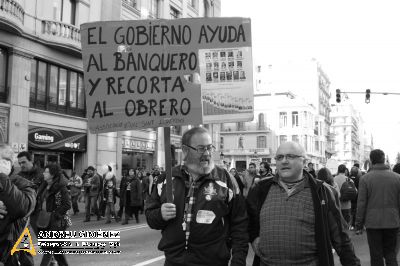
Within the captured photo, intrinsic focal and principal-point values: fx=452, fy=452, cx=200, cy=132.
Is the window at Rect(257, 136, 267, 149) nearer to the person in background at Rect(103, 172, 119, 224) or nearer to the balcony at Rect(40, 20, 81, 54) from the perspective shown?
the balcony at Rect(40, 20, 81, 54)

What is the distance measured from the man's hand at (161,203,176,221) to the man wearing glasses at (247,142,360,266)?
0.67 meters

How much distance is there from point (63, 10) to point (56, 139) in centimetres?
605

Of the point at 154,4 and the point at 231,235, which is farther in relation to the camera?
the point at 154,4

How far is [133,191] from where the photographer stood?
15.0m

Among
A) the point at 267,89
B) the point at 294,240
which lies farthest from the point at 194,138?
the point at 267,89

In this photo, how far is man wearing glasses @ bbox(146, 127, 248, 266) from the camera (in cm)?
339

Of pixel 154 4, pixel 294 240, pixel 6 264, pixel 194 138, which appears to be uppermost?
pixel 154 4

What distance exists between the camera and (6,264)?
402 centimetres

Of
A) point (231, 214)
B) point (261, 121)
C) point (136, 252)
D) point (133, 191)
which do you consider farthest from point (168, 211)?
point (261, 121)

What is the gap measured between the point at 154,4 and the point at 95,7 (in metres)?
7.00

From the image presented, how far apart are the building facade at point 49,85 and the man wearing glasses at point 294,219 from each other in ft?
47.5

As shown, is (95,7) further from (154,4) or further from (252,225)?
(252,225)

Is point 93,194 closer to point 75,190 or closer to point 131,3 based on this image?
point 75,190

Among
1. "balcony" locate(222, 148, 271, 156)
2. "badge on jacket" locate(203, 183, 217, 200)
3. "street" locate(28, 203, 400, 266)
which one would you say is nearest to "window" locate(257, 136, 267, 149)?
"balcony" locate(222, 148, 271, 156)
